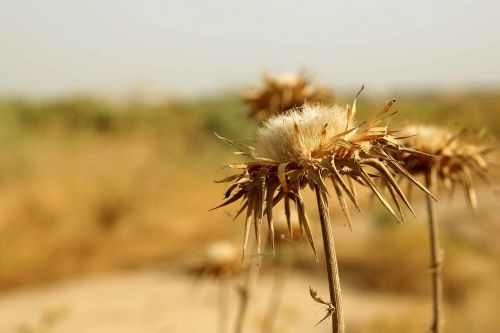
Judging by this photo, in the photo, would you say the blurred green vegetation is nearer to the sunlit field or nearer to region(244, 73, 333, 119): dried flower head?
the sunlit field

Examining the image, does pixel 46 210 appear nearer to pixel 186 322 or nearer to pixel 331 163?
pixel 186 322

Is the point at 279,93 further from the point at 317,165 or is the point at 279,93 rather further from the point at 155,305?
the point at 155,305

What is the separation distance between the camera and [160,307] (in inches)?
333

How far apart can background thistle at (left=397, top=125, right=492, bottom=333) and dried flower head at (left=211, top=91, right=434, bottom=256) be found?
0.64m

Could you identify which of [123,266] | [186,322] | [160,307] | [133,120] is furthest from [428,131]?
[133,120]

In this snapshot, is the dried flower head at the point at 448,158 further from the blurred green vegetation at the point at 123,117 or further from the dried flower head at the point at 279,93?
the blurred green vegetation at the point at 123,117

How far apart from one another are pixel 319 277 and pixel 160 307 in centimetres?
254

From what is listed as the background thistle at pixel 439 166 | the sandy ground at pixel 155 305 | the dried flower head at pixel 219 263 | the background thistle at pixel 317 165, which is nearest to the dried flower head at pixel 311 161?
the background thistle at pixel 317 165

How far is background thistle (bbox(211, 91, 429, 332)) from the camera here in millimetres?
1309

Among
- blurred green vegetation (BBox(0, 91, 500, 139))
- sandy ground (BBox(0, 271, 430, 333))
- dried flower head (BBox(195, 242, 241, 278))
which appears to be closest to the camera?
dried flower head (BBox(195, 242, 241, 278))

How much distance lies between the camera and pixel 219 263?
11.7 ft

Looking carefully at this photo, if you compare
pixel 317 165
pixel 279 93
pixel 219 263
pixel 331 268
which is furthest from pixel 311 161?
pixel 219 263

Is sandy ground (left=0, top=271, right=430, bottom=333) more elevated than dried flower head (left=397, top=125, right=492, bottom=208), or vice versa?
dried flower head (left=397, top=125, right=492, bottom=208)

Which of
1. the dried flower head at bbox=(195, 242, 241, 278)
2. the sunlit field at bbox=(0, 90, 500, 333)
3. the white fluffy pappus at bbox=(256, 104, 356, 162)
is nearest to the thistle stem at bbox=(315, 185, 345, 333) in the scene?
the white fluffy pappus at bbox=(256, 104, 356, 162)
